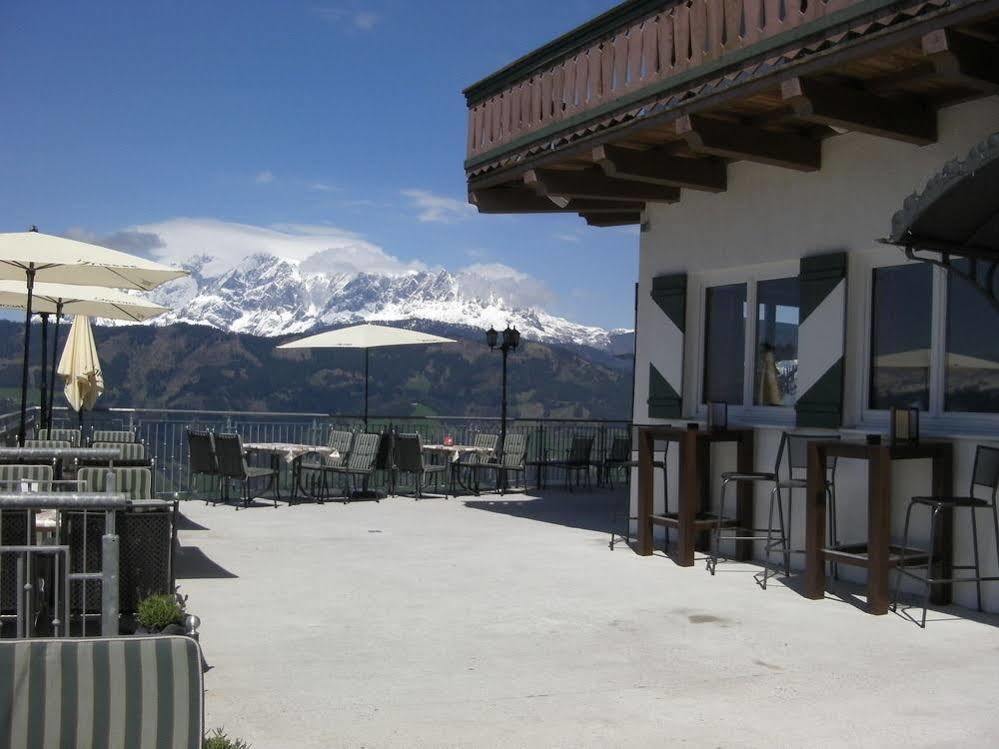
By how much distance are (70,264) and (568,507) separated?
6710 mm

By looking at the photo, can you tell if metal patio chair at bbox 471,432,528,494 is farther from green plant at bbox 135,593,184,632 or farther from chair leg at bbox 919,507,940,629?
green plant at bbox 135,593,184,632

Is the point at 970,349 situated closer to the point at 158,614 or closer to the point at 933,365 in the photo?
the point at 933,365

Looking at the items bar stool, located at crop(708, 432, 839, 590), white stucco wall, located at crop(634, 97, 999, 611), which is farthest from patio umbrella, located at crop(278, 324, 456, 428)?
bar stool, located at crop(708, 432, 839, 590)

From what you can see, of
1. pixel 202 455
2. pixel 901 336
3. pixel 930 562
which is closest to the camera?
pixel 930 562

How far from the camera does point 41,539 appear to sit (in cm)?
568

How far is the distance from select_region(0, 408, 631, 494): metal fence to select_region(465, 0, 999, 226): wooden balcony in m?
5.67

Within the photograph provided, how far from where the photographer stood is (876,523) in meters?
6.41

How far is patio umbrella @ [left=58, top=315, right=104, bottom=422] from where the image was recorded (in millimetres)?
12352

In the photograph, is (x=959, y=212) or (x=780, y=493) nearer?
(x=959, y=212)

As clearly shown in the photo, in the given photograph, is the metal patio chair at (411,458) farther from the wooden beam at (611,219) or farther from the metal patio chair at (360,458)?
the wooden beam at (611,219)

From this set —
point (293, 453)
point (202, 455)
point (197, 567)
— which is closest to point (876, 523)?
point (197, 567)

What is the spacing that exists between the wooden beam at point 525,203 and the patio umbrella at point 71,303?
383 cm

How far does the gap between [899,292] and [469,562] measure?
3.64 m

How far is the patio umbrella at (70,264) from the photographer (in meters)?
7.58
